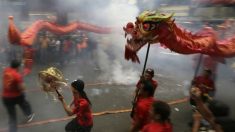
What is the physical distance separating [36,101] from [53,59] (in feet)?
21.4

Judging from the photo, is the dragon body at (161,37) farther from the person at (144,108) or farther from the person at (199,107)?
the person at (199,107)

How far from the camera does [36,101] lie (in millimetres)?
9352

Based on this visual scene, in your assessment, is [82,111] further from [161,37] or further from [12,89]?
[12,89]

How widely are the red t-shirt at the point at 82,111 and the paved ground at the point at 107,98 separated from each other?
2266 millimetres

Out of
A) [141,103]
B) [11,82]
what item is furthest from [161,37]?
[11,82]

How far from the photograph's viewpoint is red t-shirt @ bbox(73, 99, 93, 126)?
15.9 feet

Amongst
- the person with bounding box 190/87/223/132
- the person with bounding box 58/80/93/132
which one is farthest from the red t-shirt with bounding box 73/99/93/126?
the person with bounding box 190/87/223/132

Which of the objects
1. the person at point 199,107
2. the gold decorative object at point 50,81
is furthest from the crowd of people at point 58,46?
the person at point 199,107

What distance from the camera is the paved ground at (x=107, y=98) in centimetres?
742

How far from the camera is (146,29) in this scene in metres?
5.25

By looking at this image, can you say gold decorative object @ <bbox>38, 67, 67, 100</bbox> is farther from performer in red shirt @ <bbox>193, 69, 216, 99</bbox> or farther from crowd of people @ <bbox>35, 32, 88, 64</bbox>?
crowd of people @ <bbox>35, 32, 88, 64</bbox>

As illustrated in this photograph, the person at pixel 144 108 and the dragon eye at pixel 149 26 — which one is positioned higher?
the dragon eye at pixel 149 26

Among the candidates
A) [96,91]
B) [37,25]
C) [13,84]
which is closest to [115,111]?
[96,91]

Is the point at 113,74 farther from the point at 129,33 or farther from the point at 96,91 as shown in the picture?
the point at 129,33
